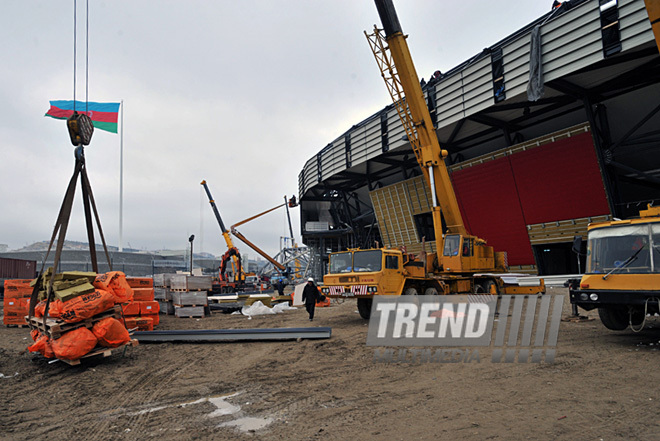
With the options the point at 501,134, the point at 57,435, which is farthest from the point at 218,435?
the point at 501,134

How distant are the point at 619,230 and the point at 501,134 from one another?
19.9 m

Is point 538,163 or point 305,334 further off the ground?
point 538,163

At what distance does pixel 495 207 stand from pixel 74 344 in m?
24.7

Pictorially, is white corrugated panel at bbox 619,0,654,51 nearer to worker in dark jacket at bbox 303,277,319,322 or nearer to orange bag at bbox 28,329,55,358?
worker in dark jacket at bbox 303,277,319,322

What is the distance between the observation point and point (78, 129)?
7.73 m

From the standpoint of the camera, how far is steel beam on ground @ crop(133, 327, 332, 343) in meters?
10.5

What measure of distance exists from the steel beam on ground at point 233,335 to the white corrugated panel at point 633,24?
15610mm

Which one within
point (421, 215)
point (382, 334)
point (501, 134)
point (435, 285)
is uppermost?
point (501, 134)

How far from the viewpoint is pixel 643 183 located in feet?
79.4

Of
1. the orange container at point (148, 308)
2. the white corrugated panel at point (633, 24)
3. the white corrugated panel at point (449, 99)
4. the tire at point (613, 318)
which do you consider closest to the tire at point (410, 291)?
the tire at point (613, 318)

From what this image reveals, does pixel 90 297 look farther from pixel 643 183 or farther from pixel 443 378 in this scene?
pixel 643 183

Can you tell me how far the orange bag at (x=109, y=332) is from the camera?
7.68 meters

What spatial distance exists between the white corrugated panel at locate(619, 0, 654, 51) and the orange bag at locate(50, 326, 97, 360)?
19.6 m

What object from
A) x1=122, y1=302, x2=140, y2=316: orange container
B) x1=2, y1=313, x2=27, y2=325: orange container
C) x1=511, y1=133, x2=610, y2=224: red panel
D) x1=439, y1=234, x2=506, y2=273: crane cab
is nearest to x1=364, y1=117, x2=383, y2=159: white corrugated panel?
x1=511, y1=133, x2=610, y2=224: red panel
